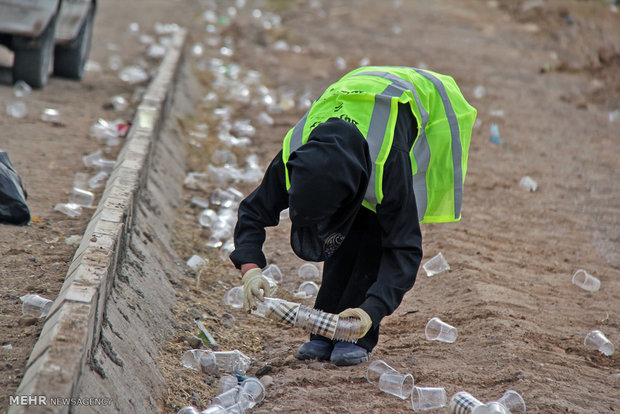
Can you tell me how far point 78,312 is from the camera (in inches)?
104

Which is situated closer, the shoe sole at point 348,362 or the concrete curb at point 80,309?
the concrete curb at point 80,309

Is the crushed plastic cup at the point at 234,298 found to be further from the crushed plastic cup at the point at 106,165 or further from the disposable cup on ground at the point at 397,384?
the crushed plastic cup at the point at 106,165

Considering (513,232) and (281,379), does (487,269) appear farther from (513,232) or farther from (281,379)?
(281,379)

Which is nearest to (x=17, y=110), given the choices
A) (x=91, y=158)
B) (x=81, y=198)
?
(x=91, y=158)

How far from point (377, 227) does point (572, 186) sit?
382 centimetres

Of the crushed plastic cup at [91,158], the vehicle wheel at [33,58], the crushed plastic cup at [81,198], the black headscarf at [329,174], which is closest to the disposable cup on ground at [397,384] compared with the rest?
the black headscarf at [329,174]

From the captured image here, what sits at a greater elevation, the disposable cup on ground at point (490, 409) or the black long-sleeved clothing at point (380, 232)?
the black long-sleeved clothing at point (380, 232)

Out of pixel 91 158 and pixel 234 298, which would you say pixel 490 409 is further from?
pixel 91 158

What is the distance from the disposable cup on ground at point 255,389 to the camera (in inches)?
123

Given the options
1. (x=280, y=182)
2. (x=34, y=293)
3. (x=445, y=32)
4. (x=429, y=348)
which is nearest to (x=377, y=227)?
(x=280, y=182)

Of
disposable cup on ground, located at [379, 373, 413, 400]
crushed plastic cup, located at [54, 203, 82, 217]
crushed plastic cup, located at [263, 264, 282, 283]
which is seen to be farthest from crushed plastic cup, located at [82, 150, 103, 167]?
disposable cup on ground, located at [379, 373, 413, 400]

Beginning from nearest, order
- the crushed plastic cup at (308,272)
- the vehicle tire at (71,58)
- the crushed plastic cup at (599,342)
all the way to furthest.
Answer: the crushed plastic cup at (599,342), the crushed plastic cup at (308,272), the vehicle tire at (71,58)

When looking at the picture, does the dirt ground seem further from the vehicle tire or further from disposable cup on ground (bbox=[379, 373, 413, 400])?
the vehicle tire

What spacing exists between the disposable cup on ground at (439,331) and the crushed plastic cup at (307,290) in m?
0.80
